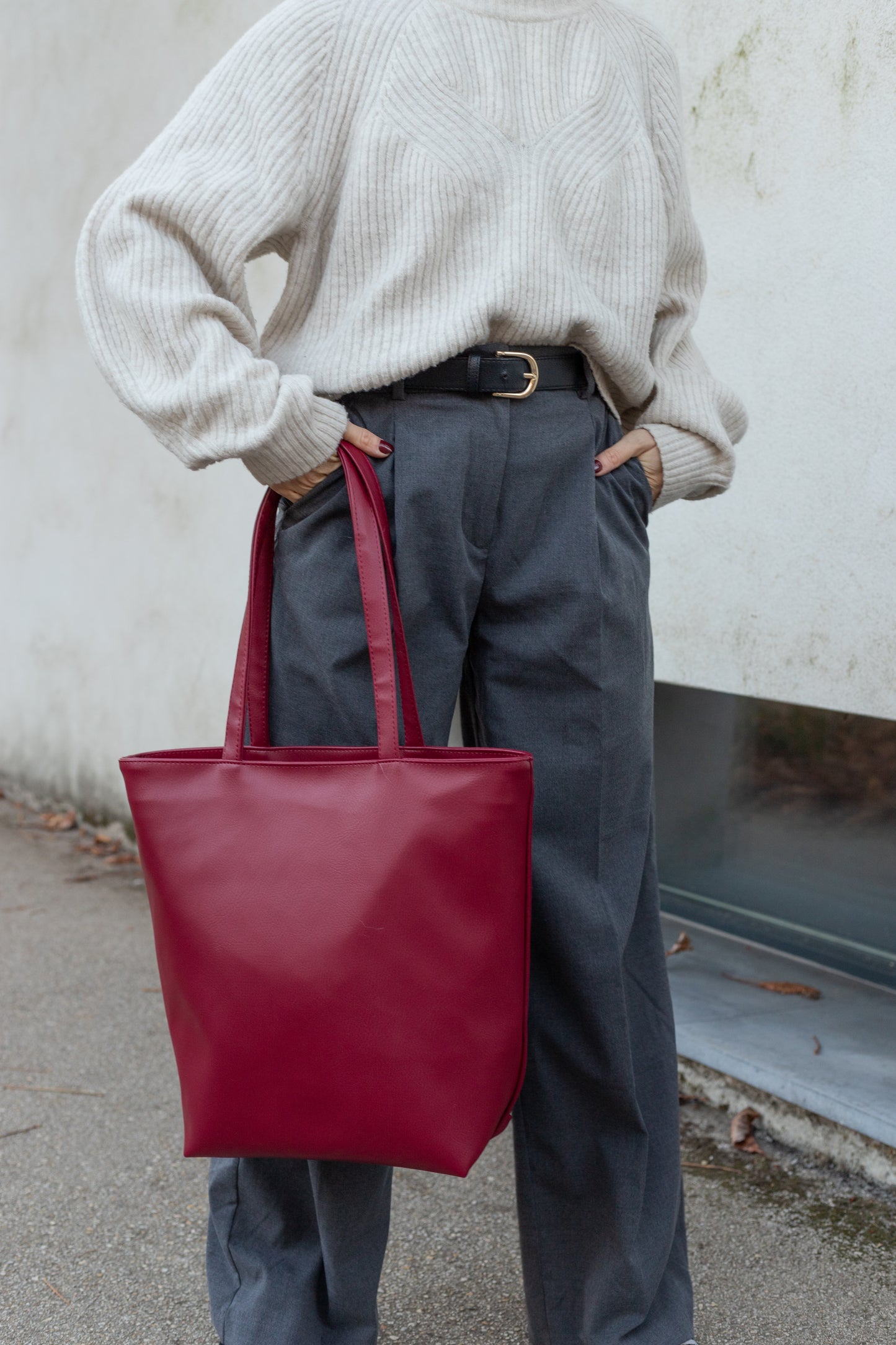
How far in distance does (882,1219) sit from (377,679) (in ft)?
4.30

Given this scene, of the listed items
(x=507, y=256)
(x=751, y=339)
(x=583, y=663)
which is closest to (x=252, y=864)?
(x=583, y=663)

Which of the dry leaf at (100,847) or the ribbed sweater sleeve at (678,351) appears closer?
the ribbed sweater sleeve at (678,351)

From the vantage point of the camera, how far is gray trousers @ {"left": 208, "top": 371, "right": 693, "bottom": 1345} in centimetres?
137

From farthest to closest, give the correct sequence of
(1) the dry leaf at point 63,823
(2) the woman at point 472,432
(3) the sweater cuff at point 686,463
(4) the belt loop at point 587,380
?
(1) the dry leaf at point 63,823 → (3) the sweater cuff at point 686,463 → (4) the belt loop at point 587,380 → (2) the woman at point 472,432

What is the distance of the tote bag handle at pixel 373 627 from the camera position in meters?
1.29

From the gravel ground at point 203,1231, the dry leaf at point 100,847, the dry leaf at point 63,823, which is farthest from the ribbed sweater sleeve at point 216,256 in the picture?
the dry leaf at point 63,823

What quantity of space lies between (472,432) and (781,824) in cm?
182

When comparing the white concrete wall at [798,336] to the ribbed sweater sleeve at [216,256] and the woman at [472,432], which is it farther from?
the ribbed sweater sleeve at [216,256]

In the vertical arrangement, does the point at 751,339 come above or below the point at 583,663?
above

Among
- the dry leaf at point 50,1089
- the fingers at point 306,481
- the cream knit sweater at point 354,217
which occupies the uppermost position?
the cream knit sweater at point 354,217

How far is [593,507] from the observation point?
4.64ft

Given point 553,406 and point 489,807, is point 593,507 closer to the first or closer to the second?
point 553,406

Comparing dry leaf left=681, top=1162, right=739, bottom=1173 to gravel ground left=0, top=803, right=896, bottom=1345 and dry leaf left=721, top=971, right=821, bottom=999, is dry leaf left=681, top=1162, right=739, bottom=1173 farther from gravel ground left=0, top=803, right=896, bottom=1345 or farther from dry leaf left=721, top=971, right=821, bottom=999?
dry leaf left=721, top=971, right=821, bottom=999

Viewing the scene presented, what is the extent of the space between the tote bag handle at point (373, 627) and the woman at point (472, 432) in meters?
0.03
